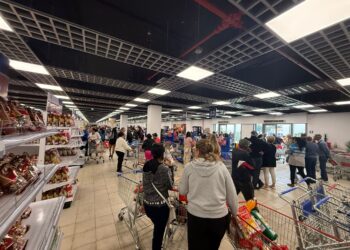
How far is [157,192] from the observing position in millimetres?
2217

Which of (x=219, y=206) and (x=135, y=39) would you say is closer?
(x=219, y=206)

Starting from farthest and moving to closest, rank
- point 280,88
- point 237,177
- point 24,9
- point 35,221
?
point 280,88 → point 237,177 → point 24,9 → point 35,221

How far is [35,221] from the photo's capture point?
178cm

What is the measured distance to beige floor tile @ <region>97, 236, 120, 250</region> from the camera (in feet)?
9.02

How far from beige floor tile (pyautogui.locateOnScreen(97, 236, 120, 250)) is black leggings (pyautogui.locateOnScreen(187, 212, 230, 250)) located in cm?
151

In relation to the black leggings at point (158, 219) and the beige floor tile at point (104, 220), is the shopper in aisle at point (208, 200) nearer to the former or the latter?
the black leggings at point (158, 219)

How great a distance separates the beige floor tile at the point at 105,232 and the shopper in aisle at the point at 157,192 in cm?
118

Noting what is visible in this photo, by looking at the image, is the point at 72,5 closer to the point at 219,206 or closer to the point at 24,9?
the point at 24,9

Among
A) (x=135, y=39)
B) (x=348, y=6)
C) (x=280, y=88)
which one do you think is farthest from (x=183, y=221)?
(x=280, y=88)

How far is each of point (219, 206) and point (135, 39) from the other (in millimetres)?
2851

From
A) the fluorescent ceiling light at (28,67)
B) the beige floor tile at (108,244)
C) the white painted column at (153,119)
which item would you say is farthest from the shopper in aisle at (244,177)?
the white painted column at (153,119)

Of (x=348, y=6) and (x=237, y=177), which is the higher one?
(x=348, y=6)

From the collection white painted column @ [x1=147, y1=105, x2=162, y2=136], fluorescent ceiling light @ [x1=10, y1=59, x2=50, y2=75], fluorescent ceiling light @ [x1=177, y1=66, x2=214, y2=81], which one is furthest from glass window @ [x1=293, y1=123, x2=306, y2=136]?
fluorescent ceiling light @ [x1=10, y1=59, x2=50, y2=75]

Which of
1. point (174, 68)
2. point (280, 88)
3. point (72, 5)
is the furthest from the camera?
point (280, 88)
